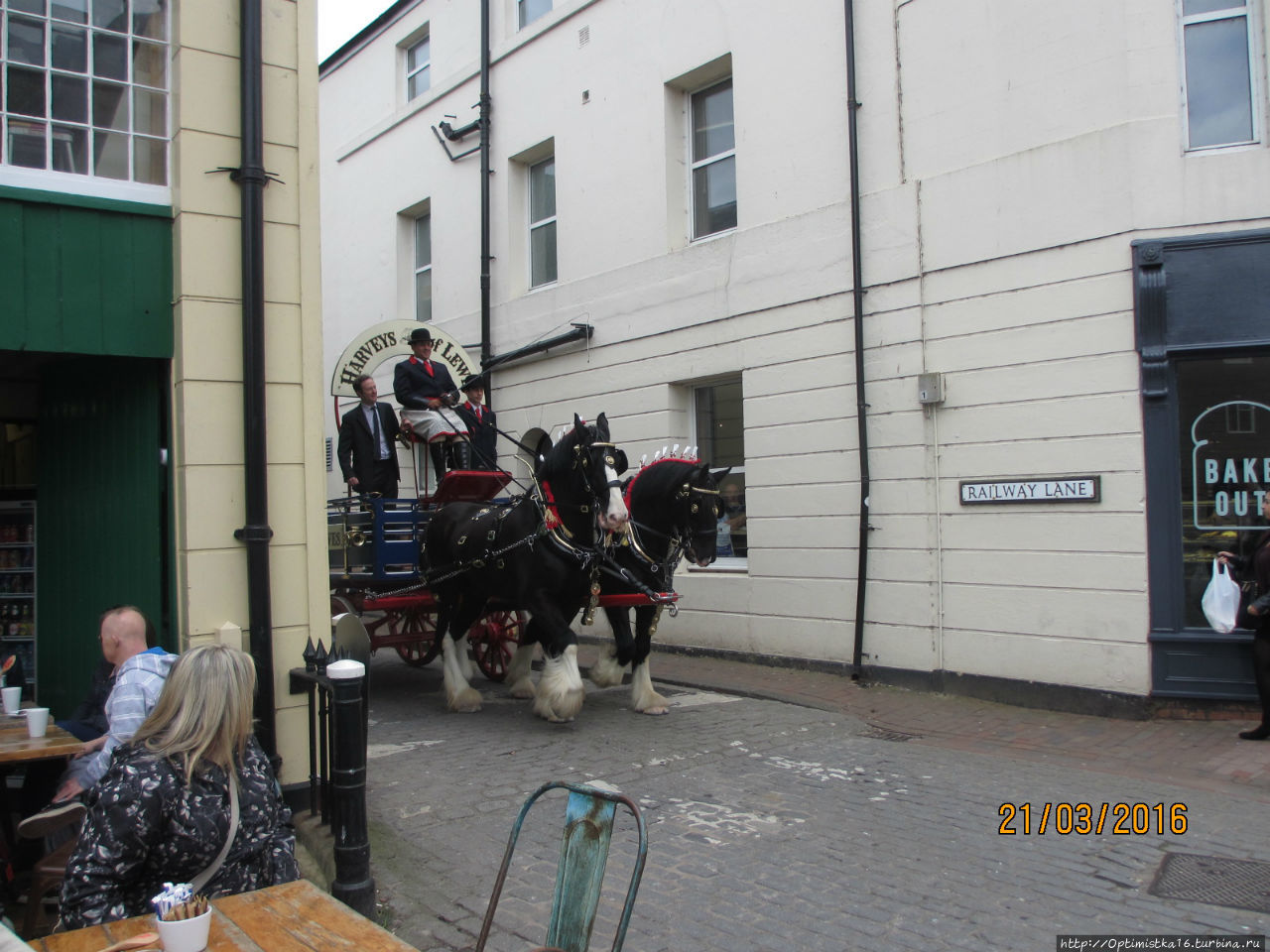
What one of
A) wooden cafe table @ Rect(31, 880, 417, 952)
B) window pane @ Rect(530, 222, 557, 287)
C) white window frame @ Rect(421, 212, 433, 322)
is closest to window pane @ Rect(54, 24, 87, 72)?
wooden cafe table @ Rect(31, 880, 417, 952)

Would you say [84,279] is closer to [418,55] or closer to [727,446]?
[727,446]

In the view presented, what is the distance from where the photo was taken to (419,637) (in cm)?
912

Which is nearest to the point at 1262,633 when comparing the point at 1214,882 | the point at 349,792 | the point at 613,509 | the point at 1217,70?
the point at 1214,882

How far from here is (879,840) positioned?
5.02m

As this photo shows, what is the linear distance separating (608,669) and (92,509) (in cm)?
407

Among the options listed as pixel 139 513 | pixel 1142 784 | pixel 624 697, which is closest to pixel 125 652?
pixel 139 513

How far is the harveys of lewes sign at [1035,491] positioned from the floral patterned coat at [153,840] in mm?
6830

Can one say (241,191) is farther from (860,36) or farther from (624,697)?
(860,36)

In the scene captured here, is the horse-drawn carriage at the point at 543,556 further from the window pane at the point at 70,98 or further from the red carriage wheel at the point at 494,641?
the window pane at the point at 70,98

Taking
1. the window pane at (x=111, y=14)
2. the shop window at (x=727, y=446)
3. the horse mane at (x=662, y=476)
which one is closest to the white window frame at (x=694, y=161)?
the shop window at (x=727, y=446)

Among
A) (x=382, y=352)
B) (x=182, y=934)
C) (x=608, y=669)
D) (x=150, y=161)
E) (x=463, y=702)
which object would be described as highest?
(x=150, y=161)

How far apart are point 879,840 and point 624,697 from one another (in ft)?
12.5

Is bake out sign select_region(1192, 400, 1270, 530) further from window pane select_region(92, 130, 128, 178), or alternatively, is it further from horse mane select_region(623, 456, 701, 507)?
window pane select_region(92, 130, 128, 178)

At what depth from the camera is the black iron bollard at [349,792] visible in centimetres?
412
